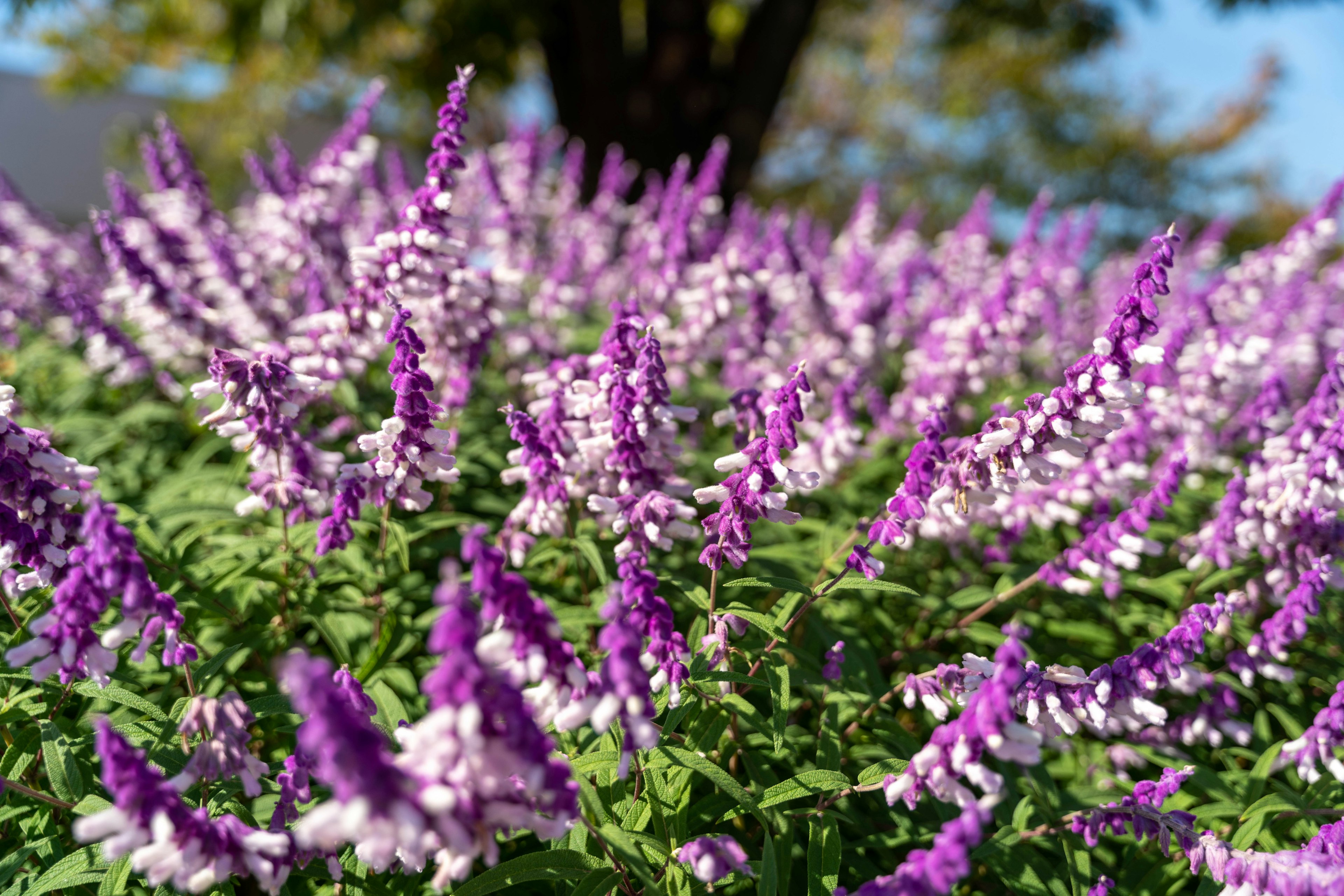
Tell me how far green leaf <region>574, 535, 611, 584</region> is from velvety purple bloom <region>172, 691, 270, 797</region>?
1.48 meters

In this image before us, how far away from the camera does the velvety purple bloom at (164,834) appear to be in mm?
1779

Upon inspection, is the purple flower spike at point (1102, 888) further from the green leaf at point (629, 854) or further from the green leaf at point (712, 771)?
the green leaf at point (629, 854)

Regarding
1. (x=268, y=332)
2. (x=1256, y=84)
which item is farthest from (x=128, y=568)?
(x=1256, y=84)

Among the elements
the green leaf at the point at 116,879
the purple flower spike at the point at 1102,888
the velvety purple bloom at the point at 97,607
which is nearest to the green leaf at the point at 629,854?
the green leaf at the point at 116,879

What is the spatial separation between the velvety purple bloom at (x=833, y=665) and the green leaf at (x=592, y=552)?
0.98m

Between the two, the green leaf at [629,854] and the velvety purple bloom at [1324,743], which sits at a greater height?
the green leaf at [629,854]

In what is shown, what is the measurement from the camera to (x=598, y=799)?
2709mm

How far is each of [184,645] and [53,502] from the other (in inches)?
28.0

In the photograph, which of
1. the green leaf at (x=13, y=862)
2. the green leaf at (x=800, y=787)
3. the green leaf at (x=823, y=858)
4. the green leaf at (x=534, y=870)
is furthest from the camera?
the green leaf at (x=800, y=787)

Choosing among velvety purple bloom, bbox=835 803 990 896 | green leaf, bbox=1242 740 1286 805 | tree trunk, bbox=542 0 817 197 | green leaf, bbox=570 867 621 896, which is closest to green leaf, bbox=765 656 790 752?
green leaf, bbox=570 867 621 896

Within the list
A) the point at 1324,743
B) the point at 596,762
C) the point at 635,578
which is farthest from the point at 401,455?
the point at 1324,743

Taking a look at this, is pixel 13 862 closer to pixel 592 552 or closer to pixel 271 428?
pixel 271 428

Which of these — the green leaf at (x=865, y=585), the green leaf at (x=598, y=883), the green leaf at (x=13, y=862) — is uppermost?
the green leaf at (x=865, y=585)

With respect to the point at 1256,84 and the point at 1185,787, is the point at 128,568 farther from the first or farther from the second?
the point at 1256,84
